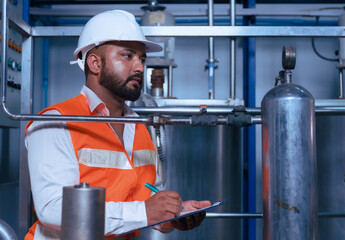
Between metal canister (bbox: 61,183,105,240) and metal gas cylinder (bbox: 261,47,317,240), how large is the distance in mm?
294

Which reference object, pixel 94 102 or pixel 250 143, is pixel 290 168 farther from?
pixel 250 143

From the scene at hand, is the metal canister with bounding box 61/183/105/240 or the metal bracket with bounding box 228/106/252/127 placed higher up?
the metal bracket with bounding box 228/106/252/127

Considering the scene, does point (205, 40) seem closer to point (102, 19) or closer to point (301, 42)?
point (301, 42)

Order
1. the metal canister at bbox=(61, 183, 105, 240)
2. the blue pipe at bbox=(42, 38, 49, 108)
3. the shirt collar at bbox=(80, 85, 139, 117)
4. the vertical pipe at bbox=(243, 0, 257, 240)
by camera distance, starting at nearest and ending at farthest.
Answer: the metal canister at bbox=(61, 183, 105, 240), the shirt collar at bbox=(80, 85, 139, 117), the vertical pipe at bbox=(243, 0, 257, 240), the blue pipe at bbox=(42, 38, 49, 108)

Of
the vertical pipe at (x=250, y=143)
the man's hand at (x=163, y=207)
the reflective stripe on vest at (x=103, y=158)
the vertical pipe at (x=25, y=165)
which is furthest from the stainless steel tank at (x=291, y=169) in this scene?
the vertical pipe at (x=250, y=143)

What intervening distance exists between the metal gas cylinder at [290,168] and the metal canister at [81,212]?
0.29 metres

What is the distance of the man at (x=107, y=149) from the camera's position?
87 centimetres

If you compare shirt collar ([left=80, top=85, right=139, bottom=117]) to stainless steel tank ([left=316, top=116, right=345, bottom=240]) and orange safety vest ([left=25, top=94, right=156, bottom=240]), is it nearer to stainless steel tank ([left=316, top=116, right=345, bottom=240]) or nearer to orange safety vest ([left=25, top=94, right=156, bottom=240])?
orange safety vest ([left=25, top=94, right=156, bottom=240])

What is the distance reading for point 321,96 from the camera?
2.95m

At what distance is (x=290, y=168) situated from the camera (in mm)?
614

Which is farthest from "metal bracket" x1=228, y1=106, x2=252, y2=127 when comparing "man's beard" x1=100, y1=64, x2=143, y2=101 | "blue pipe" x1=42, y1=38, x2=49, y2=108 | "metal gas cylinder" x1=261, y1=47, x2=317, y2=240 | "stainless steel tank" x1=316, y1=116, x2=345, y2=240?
"blue pipe" x1=42, y1=38, x2=49, y2=108

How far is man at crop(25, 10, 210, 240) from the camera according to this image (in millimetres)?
875

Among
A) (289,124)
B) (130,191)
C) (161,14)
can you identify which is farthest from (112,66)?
(161,14)

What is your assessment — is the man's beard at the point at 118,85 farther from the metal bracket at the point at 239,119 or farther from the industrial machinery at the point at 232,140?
the metal bracket at the point at 239,119
